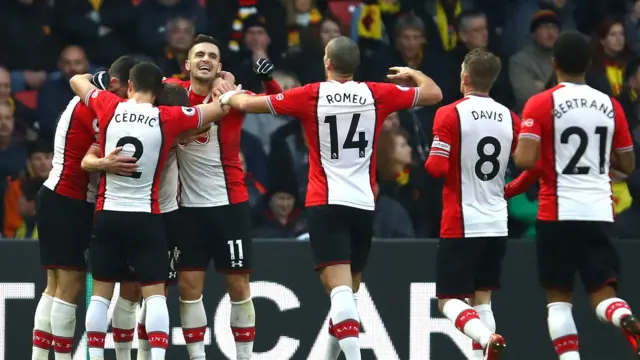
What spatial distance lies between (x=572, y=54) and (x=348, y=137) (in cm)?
156

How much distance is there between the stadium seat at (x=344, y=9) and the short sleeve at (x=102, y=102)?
4.02 m

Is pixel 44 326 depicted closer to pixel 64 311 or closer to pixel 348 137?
pixel 64 311

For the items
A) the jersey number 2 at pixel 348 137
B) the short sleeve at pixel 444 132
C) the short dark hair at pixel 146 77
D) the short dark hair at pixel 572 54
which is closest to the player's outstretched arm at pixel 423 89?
the short sleeve at pixel 444 132

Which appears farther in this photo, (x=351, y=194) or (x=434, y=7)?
(x=434, y=7)

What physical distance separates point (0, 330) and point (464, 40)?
4.77 metres

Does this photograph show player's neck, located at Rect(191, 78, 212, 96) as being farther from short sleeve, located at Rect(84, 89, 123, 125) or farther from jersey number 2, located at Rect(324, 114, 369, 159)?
jersey number 2, located at Rect(324, 114, 369, 159)

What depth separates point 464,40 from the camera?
510 inches

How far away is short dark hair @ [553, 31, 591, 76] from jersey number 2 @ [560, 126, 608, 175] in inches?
15.3

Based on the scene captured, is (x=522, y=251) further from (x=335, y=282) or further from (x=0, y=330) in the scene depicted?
(x=0, y=330)

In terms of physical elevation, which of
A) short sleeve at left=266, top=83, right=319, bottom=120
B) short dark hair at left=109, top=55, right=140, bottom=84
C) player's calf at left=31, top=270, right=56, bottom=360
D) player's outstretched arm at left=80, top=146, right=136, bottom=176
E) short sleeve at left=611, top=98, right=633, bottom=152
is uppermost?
short dark hair at left=109, top=55, right=140, bottom=84

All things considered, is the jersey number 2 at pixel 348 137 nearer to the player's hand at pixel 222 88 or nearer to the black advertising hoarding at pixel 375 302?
the player's hand at pixel 222 88

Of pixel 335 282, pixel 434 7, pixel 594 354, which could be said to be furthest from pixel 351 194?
pixel 434 7

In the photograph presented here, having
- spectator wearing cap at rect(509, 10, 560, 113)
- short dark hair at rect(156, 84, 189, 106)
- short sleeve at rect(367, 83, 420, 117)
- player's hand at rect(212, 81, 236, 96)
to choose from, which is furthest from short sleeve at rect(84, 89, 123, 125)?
spectator wearing cap at rect(509, 10, 560, 113)

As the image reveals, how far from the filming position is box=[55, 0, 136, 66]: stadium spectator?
508 inches
